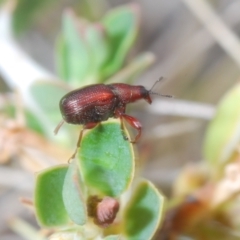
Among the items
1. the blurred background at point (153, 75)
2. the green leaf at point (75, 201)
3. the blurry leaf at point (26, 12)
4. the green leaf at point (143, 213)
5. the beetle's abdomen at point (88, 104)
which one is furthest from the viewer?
the blurry leaf at point (26, 12)

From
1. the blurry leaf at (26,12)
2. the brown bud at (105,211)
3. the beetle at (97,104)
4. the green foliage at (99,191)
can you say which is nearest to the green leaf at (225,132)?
the beetle at (97,104)

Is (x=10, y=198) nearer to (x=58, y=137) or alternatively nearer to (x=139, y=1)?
(x=58, y=137)

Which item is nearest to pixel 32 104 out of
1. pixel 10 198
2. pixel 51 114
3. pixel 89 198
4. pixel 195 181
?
pixel 51 114

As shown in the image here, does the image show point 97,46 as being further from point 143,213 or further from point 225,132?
point 143,213

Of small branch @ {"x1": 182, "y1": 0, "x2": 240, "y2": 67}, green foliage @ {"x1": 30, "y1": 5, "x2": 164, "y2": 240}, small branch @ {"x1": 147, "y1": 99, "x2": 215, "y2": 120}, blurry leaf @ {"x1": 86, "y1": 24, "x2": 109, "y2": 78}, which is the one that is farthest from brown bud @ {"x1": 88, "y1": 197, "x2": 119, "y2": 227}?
small branch @ {"x1": 182, "y1": 0, "x2": 240, "y2": 67}

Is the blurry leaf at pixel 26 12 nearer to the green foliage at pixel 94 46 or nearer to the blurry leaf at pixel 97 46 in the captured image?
the green foliage at pixel 94 46

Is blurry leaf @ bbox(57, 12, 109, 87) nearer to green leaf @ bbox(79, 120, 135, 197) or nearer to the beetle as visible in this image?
the beetle

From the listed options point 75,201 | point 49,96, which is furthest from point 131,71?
point 75,201
